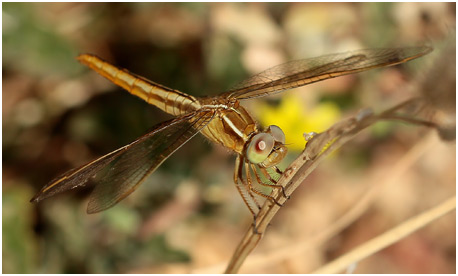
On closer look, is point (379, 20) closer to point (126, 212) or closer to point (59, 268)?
point (126, 212)

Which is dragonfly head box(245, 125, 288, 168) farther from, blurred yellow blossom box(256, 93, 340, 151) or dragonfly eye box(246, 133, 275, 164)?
blurred yellow blossom box(256, 93, 340, 151)

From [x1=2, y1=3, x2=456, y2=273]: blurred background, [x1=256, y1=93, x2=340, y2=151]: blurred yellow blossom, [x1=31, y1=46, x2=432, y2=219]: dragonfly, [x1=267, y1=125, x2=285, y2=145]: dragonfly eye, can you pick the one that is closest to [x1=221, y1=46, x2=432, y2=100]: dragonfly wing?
[x1=31, y1=46, x2=432, y2=219]: dragonfly

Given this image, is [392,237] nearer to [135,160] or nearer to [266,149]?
[266,149]

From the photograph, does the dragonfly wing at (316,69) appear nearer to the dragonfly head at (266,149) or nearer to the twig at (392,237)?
the dragonfly head at (266,149)

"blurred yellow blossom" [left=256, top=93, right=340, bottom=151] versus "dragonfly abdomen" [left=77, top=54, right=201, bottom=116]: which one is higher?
"blurred yellow blossom" [left=256, top=93, right=340, bottom=151]

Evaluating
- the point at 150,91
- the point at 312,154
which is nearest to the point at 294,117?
the point at 150,91

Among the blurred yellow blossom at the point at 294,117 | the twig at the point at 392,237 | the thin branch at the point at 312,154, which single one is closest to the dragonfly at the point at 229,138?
the thin branch at the point at 312,154
